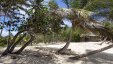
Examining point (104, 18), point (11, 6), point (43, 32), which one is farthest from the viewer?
point (104, 18)

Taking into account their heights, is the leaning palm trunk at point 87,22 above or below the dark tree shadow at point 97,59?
above

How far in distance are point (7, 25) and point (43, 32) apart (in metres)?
1.97

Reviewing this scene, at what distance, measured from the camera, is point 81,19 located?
15500 millimetres

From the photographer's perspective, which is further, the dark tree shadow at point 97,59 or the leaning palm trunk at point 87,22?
the dark tree shadow at point 97,59

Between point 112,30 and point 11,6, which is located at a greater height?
point 11,6

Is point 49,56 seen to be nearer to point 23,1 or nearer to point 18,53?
point 18,53

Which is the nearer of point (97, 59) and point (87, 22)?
point (87, 22)

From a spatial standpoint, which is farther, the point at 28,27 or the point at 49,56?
the point at 49,56

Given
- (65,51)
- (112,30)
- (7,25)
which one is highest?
(7,25)

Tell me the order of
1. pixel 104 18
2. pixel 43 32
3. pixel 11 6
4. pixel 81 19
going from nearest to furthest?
pixel 11 6 → pixel 43 32 → pixel 81 19 → pixel 104 18

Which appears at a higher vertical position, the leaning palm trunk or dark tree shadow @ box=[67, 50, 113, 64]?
the leaning palm trunk

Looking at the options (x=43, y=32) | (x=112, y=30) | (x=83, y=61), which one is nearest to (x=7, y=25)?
(x=43, y=32)

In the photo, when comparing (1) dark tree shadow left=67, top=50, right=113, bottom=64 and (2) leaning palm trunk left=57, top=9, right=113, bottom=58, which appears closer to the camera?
(2) leaning palm trunk left=57, top=9, right=113, bottom=58

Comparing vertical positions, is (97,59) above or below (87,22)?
below
